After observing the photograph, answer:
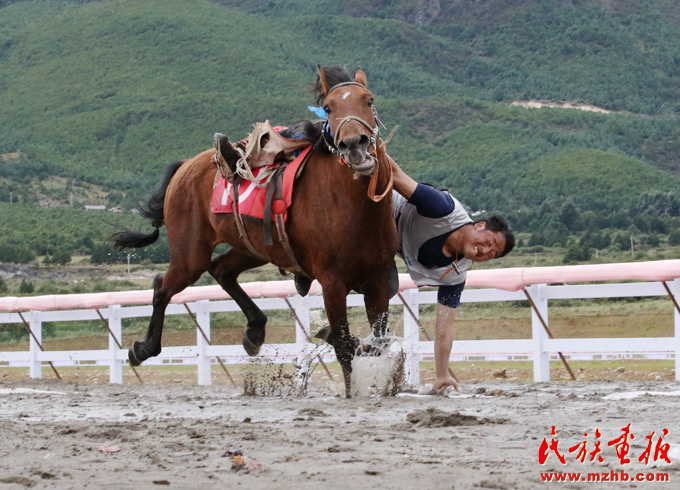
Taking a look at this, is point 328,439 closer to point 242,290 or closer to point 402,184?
point 402,184

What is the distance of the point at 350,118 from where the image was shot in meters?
6.41

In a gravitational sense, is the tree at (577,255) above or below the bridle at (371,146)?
above

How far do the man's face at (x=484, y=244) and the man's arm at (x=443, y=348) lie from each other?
644mm

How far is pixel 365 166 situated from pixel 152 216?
4063mm

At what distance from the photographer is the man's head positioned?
7.35 meters

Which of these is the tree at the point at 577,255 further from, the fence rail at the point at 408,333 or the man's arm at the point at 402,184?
the man's arm at the point at 402,184

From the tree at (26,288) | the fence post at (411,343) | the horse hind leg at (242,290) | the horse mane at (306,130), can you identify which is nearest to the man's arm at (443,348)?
the fence post at (411,343)

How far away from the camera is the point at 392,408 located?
6.61 meters

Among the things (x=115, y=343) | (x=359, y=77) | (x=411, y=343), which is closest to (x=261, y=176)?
(x=359, y=77)

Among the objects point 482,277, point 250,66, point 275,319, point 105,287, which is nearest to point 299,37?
Result: point 250,66

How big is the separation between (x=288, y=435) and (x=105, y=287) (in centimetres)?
3371

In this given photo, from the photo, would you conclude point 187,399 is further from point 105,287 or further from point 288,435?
point 105,287

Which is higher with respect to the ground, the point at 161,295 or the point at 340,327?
the point at 161,295

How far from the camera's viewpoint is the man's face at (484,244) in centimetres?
734
